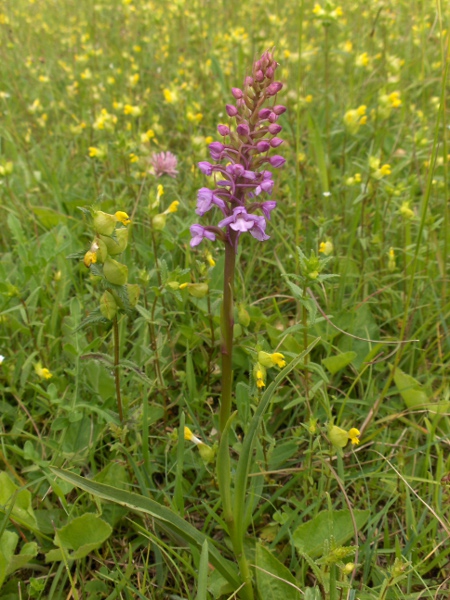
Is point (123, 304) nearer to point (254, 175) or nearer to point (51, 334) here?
point (254, 175)

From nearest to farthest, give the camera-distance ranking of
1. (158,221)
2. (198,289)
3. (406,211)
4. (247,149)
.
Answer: (247,149), (198,289), (158,221), (406,211)

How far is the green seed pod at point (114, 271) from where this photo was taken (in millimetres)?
1207

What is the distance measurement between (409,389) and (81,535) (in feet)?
3.68

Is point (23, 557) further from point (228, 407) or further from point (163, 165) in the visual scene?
point (163, 165)

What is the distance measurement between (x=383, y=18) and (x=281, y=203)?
1.76 meters

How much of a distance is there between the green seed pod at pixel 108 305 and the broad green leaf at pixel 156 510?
38 centimetres

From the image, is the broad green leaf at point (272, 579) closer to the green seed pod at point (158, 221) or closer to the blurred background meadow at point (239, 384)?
the blurred background meadow at point (239, 384)

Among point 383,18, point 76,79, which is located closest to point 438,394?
point 383,18

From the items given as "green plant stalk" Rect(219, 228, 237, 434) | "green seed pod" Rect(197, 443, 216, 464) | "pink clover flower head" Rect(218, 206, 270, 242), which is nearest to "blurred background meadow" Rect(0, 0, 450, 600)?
"green seed pod" Rect(197, 443, 216, 464)

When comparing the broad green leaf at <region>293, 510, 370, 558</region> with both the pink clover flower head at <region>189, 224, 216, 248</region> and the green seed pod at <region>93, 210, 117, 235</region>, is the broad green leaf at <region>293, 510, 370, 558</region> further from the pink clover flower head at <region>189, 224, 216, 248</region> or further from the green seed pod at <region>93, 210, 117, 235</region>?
the green seed pod at <region>93, 210, 117, 235</region>

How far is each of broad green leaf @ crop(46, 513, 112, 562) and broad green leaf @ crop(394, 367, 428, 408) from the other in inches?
40.6

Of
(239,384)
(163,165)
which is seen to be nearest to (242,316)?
(239,384)

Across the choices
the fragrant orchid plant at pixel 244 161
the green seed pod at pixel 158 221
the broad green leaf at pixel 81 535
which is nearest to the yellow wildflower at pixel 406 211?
the green seed pod at pixel 158 221

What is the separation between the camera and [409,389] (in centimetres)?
171
